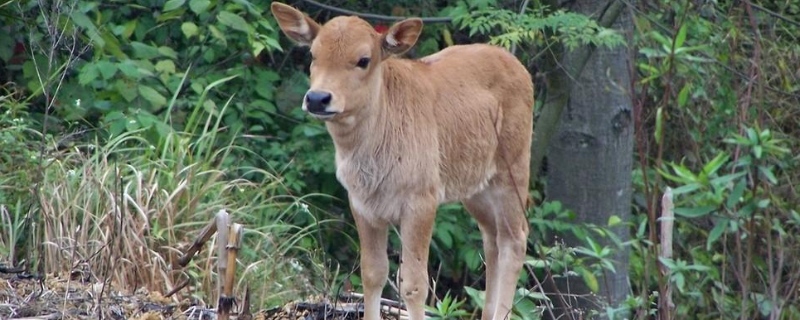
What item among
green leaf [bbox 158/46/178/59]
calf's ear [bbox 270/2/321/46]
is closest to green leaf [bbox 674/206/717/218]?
calf's ear [bbox 270/2/321/46]

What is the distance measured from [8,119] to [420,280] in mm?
3565

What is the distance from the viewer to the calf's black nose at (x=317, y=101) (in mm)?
5844

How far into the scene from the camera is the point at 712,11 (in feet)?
29.6

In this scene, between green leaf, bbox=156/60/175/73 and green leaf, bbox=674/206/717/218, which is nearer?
green leaf, bbox=674/206/717/218

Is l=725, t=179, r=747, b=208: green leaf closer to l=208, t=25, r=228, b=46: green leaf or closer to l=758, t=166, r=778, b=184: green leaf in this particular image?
l=758, t=166, r=778, b=184: green leaf

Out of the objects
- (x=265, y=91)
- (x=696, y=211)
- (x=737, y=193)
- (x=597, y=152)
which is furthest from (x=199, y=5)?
(x=737, y=193)

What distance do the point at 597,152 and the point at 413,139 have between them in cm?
361

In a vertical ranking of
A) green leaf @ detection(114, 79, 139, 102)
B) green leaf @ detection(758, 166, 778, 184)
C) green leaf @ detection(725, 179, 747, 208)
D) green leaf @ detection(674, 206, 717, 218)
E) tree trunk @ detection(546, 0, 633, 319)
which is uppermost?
green leaf @ detection(758, 166, 778, 184)

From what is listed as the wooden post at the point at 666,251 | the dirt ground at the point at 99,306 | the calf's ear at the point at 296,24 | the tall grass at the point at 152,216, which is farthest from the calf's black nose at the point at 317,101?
the wooden post at the point at 666,251

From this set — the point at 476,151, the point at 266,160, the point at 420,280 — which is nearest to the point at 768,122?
the point at 476,151

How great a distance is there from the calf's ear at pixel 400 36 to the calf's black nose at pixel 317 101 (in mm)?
568

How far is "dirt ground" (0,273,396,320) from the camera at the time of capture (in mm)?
5844

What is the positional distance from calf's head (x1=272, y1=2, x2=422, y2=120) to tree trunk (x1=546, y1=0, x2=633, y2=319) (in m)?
3.48

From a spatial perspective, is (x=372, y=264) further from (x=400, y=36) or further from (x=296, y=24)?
(x=296, y=24)
